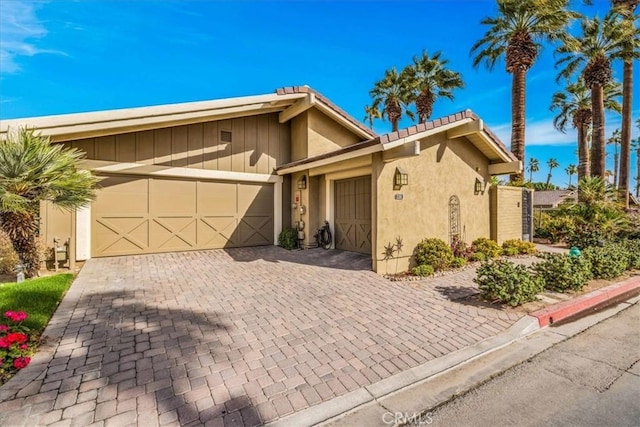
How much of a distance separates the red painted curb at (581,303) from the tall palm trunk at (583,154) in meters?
16.8

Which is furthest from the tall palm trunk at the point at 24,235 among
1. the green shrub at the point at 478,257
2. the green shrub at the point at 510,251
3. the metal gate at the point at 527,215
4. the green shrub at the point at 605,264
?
the metal gate at the point at 527,215

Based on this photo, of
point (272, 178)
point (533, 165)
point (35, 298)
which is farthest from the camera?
point (533, 165)

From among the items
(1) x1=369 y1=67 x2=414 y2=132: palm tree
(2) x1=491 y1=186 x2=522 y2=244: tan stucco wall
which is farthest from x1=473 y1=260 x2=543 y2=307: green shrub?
(1) x1=369 y1=67 x2=414 y2=132: palm tree

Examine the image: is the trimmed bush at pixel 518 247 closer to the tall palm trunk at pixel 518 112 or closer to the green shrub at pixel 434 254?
the green shrub at pixel 434 254

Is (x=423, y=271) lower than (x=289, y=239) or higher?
lower

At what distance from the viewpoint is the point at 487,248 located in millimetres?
9367

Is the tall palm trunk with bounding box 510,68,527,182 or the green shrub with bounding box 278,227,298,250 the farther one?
the tall palm trunk with bounding box 510,68,527,182

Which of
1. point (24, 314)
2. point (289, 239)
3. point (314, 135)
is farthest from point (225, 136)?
point (24, 314)

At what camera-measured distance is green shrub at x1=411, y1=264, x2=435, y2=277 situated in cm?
734

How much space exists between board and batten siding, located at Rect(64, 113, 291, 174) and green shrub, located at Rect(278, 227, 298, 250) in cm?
255

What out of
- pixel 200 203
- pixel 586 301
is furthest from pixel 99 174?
pixel 586 301

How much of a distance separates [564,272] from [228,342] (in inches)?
259

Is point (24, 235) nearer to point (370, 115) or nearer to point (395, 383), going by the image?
point (395, 383)

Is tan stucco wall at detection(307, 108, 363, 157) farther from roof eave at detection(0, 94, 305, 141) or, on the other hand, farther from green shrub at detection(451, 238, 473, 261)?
green shrub at detection(451, 238, 473, 261)
